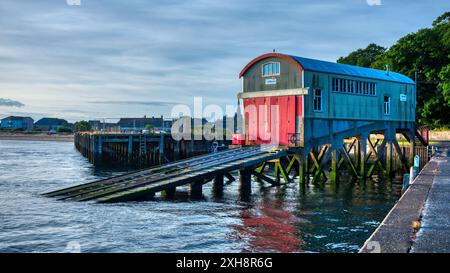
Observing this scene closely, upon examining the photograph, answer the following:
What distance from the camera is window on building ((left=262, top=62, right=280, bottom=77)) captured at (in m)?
31.6

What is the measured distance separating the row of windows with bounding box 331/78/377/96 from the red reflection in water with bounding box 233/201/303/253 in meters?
13.5

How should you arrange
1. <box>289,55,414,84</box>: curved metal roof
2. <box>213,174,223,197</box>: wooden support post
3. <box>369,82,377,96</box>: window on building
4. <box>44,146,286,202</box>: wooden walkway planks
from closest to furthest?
<box>44,146,286,202</box>: wooden walkway planks → <box>213,174,223,197</box>: wooden support post → <box>289,55,414,84</box>: curved metal roof → <box>369,82,377,96</box>: window on building

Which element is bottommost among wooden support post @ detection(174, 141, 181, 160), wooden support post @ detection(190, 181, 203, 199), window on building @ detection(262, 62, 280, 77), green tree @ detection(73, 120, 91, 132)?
wooden support post @ detection(190, 181, 203, 199)

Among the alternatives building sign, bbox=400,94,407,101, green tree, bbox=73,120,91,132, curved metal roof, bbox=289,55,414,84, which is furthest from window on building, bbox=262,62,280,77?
green tree, bbox=73,120,91,132

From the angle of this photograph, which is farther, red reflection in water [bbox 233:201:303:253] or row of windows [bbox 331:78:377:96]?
row of windows [bbox 331:78:377:96]

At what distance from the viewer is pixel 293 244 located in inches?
619

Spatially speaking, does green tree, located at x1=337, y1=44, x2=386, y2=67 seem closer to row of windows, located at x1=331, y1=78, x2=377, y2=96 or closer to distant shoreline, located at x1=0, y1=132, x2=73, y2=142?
row of windows, located at x1=331, y1=78, x2=377, y2=96

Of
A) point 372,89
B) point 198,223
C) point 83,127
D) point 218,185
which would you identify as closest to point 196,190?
point 218,185

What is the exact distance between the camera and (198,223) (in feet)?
61.4

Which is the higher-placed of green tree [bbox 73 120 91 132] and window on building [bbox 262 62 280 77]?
window on building [bbox 262 62 280 77]

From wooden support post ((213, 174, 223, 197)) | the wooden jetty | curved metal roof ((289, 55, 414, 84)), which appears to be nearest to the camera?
wooden support post ((213, 174, 223, 197))

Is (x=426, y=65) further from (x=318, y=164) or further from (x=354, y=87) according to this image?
(x=318, y=164)

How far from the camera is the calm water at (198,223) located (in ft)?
50.8
